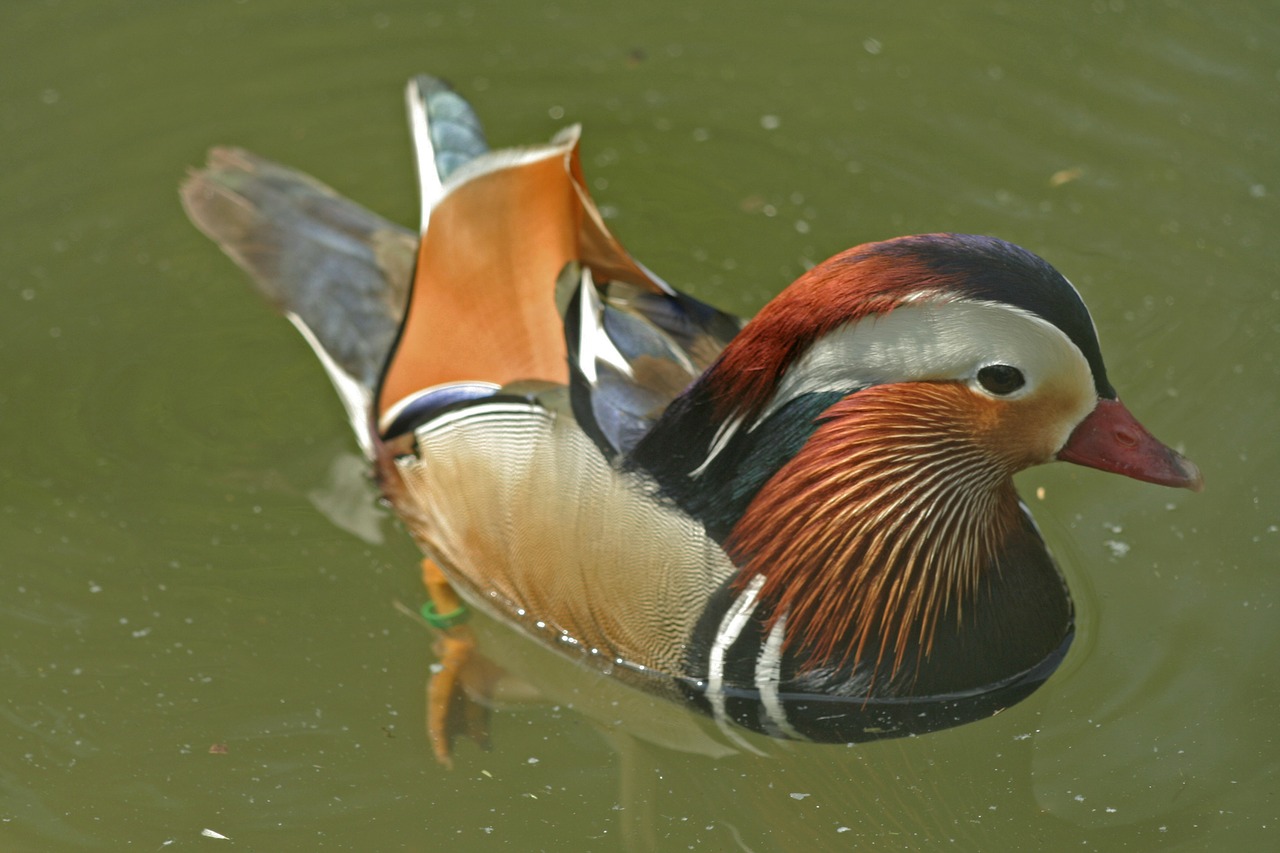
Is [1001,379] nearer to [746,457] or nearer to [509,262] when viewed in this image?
[746,457]

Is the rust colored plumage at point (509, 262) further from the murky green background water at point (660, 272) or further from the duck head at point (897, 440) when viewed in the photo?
the murky green background water at point (660, 272)

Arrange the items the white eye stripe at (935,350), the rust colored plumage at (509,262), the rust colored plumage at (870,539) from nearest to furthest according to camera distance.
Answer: the white eye stripe at (935,350) < the rust colored plumage at (870,539) < the rust colored plumage at (509,262)

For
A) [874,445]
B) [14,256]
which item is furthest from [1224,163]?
[14,256]

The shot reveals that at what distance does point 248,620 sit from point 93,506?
603mm

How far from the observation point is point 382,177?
16.0ft

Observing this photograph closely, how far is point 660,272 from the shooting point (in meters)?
4.54

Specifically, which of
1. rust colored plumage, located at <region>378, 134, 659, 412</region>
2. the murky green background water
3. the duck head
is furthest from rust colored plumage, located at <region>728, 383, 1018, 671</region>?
rust colored plumage, located at <region>378, 134, 659, 412</region>

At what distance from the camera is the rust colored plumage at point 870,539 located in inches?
121

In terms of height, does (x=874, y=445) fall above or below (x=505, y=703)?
above

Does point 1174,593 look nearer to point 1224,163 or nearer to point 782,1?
point 1224,163

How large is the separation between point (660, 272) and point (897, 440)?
167 cm

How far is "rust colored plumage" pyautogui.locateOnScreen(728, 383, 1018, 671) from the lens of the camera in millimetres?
3076

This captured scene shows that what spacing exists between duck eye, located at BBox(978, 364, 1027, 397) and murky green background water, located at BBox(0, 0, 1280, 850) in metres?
0.87

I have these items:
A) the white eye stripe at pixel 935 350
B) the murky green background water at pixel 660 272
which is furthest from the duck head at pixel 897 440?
the murky green background water at pixel 660 272
